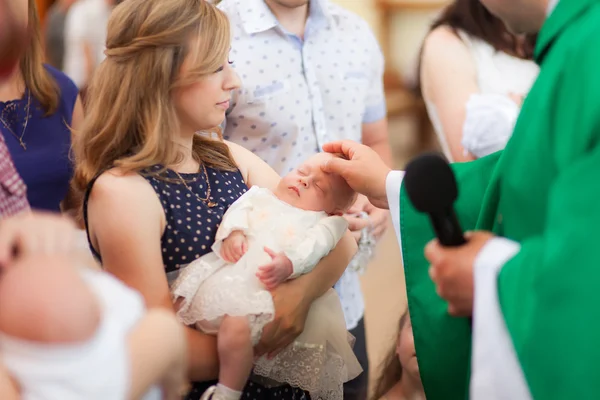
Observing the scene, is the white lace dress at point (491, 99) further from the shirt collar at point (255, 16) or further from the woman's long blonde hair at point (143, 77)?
the woman's long blonde hair at point (143, 77)

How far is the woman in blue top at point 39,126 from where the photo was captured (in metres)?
1.04

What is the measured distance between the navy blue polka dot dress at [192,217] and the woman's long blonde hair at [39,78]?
0.90ft

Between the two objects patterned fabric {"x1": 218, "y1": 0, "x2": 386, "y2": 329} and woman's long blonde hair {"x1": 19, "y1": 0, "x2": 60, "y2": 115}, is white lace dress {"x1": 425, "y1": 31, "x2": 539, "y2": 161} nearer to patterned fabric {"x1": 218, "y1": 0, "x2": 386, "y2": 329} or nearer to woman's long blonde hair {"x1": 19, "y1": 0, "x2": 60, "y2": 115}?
patterned fabric {"x1": 218, "y1": 0, "x2": 386, "y2": 329}

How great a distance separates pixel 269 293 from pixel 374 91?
0.72m

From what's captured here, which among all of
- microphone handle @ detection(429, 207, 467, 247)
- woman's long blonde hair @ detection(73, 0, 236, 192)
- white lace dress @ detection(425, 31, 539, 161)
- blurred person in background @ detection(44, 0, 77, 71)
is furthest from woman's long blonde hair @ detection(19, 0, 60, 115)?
white lace dress @ detection(425, 31, 539, 161)

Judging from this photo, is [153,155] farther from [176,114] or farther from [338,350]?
[338,350]

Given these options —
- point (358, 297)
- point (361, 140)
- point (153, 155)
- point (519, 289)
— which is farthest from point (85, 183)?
point (361, 140)

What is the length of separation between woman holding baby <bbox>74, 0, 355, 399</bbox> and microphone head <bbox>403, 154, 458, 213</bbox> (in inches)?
9.9

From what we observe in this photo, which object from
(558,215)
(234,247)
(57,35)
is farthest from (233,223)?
(57,35)

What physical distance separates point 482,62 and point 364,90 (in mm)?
424

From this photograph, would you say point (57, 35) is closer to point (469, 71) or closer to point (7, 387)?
point (469, 71)

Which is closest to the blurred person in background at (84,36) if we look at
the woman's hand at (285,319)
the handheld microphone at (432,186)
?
the woman's hand at (285,319)

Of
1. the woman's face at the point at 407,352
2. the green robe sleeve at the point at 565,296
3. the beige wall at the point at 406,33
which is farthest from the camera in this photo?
the beige wall at the point at 406,33

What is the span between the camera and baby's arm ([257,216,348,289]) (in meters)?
0.90
